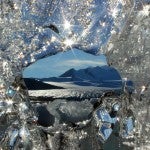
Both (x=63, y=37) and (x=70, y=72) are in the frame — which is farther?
(x=70, y=72)

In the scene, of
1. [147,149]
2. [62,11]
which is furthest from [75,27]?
[147,149]

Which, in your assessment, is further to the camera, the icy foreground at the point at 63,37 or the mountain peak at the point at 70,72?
the mountain peak at the point at 70,72

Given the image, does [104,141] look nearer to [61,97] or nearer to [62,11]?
[61,97]

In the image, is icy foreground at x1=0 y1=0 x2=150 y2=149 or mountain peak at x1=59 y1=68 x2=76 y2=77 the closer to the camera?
icy foreground at x1=0 y1=0 x2=150 y2=149

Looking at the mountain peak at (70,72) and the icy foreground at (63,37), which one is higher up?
the icy foreground at (63,37)

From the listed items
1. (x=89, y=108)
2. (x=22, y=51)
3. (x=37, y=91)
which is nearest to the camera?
(x=22, y=51)

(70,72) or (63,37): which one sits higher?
(63,37)

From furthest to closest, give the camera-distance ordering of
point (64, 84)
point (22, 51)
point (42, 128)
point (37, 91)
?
point (64, 84) → point (37, 91) → point (42, 128) → point (22, 51)

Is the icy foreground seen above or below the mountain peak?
above
